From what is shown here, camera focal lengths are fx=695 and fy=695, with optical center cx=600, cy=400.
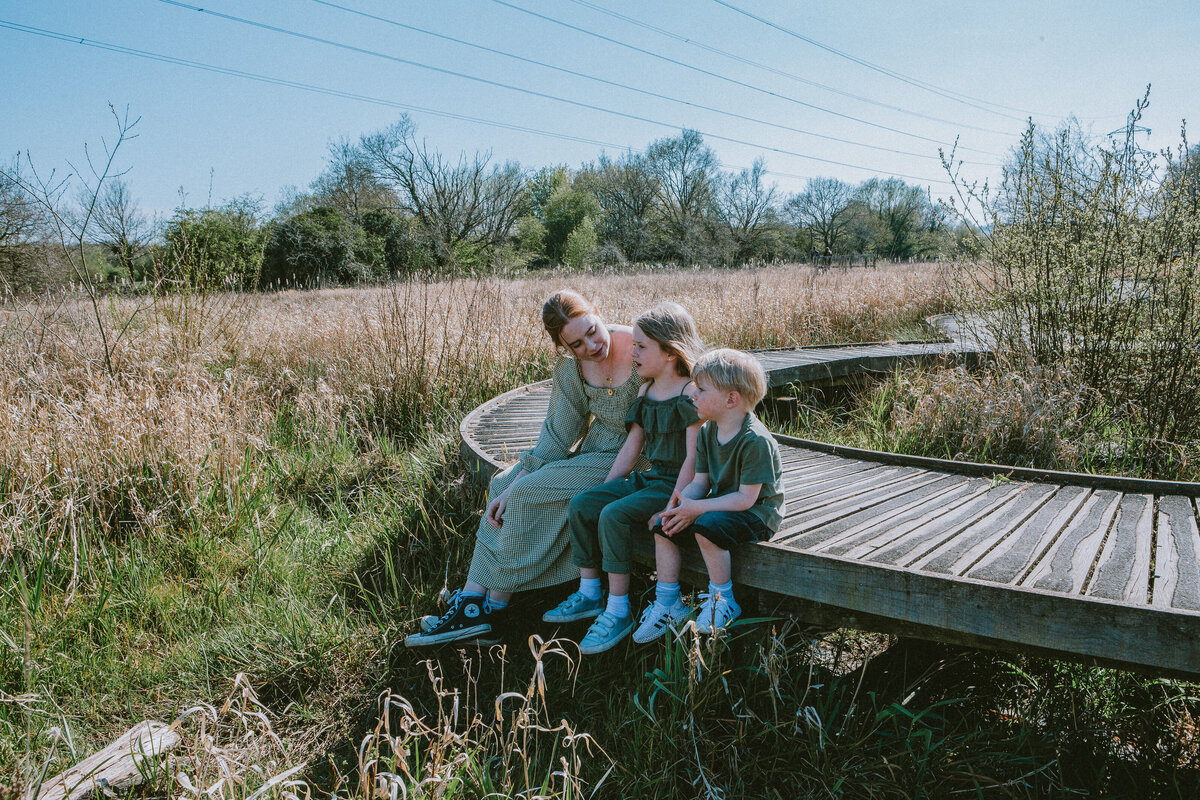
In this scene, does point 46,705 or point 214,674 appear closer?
point 46,705

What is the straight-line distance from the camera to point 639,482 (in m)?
2.47

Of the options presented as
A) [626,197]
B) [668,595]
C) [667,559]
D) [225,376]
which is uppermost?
[626,197]

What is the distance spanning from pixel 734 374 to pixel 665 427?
1.27ft

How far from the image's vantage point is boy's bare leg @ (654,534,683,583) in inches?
87.8

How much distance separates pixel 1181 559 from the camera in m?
1.99

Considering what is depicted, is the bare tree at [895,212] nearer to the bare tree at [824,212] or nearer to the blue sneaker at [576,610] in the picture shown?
the bare tree at [824,212]

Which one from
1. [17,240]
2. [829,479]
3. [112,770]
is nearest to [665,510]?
[829,479]

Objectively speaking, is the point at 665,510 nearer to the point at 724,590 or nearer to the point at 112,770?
the point at 724,590

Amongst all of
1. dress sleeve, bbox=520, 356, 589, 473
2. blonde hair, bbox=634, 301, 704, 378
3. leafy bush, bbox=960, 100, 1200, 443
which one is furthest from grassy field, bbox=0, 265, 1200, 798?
leafy bush, bbox=960, 100, 1200, 443

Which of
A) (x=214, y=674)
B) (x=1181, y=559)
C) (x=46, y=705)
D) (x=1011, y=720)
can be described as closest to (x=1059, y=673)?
(x=1011, y=720)

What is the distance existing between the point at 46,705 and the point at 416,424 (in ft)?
8.85

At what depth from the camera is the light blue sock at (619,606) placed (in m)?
2.31

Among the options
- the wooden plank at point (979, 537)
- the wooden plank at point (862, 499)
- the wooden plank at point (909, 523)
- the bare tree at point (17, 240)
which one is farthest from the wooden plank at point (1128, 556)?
the bare tree at point (17, 240)

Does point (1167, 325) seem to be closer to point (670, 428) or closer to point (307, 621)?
point (670, 428)
